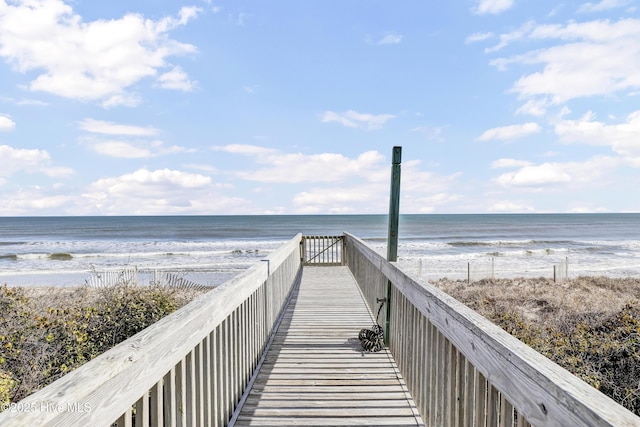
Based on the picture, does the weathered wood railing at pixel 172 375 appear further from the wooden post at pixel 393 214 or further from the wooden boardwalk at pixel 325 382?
the wooden post at pixel 393 214

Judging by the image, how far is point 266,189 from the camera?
2889 inches

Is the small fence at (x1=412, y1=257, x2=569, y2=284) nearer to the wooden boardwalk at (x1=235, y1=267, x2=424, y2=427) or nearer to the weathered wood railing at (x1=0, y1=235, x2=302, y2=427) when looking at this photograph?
the wooden boardwalk at (x1=235, y1=267, x2=424, y2=427)

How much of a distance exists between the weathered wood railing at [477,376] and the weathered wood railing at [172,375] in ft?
3.96

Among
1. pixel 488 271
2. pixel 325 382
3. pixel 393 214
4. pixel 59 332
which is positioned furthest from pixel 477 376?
pixel 488 271

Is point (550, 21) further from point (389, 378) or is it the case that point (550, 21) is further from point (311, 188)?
point (311, 188)

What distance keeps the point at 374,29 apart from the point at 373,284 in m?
10.9

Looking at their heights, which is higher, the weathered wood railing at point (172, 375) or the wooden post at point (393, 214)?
the wooden post at point (393, 214)

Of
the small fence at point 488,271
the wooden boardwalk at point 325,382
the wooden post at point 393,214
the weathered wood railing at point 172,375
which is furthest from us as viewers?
the small fence at point 488,271

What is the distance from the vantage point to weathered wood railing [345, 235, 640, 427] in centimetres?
96

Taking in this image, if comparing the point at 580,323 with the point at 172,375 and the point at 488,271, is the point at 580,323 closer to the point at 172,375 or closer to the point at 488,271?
the point at 172,375

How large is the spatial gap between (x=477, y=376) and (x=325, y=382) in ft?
6.04

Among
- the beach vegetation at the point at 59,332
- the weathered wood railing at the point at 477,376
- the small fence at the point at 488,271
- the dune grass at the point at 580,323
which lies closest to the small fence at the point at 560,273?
the small fence at the point at 488,271

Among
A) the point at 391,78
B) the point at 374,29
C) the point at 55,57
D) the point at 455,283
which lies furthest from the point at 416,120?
the point at 55,57

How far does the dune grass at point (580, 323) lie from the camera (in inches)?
196
